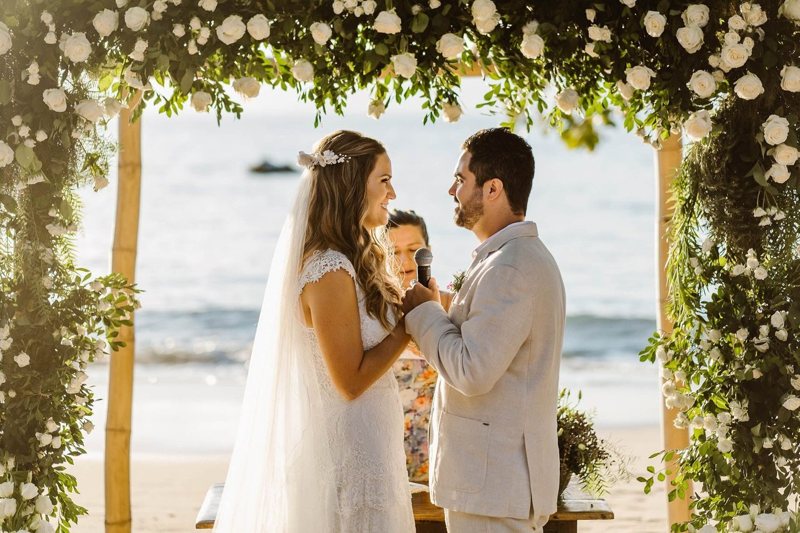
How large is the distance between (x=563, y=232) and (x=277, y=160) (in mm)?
11852

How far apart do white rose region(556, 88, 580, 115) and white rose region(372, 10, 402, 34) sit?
0.62 meters

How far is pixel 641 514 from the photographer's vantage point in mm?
7156

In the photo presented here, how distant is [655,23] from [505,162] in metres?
0.62

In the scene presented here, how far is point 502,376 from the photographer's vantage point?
3.08 metres

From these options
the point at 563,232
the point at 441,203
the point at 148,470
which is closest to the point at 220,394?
the point at 148,470

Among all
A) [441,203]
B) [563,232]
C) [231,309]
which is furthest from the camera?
[441,203]

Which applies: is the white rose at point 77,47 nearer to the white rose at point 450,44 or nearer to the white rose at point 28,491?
the white rose at point 450,44

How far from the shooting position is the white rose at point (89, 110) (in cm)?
330

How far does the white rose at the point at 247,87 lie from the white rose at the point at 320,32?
28 cm

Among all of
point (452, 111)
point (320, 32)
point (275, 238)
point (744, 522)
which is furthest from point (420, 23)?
point (275, 238)

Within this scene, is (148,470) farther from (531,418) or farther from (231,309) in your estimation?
(231,309)

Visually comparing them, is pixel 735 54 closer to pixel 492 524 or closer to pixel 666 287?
pixel 492 524

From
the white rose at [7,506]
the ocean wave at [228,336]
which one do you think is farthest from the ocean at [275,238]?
the white rose at [7,506]

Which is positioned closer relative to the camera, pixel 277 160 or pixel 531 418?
pixel 531 418
